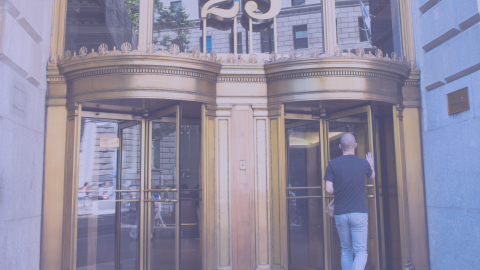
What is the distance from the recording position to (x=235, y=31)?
6.89 meters

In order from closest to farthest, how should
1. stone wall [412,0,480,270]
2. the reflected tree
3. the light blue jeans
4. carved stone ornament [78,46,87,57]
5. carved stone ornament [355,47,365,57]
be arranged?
1. the light blue jeans
2. stone wall [412,0,480,270]
3. carved stone ornament [78,46,87,57]
4. carved stone ornament [355,47,365,57]
5. the reflected tree

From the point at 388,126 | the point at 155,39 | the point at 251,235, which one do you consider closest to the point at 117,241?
the point at 251,235

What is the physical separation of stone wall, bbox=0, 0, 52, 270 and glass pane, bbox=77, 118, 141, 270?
0.80 meters

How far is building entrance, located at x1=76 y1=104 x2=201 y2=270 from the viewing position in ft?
21.4

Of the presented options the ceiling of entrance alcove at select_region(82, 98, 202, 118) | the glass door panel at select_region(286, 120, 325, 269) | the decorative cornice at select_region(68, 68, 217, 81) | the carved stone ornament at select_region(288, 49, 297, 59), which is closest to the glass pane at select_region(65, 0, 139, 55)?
the decorative cornice at select_region(68, 68, 217, 81)

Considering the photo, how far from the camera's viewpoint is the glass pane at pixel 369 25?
6.74 meters

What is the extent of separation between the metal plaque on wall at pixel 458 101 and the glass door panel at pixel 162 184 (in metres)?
4.10

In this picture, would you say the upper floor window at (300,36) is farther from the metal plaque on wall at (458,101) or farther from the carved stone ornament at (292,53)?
the metal plaque on wall at (458,101)

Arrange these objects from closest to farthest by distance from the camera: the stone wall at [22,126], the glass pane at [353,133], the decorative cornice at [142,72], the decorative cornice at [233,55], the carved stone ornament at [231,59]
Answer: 1. the stone wall at [22,126]
2. the decorative cornice at [142,72]
3. the decorative cornice at [233,55]
4. the carved stone ornament at [231,59]
5. the glass pane at [353,133]

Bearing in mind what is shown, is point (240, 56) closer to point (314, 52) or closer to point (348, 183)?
point (314, 52)

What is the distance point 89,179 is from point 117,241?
1.17 metres

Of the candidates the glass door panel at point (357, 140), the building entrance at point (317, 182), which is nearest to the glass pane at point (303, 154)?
the building entrance at point (317, 182)

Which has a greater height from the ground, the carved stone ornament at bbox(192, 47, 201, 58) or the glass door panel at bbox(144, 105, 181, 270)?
the carved stone ornament at bbox(192, 47, 201, 58)

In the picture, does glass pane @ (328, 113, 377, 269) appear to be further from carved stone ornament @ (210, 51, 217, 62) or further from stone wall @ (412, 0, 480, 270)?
carved stone ornament @ (210, 51, 217, 62)
